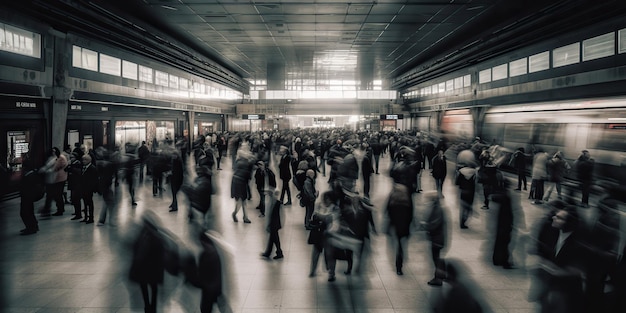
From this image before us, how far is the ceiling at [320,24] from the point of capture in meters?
13.2

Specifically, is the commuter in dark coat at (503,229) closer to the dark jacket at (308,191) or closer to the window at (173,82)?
the dark jacket at (308,191)

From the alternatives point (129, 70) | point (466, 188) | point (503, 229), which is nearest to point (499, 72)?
point (466, 188)

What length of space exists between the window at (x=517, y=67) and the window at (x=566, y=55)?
2383 millimetres

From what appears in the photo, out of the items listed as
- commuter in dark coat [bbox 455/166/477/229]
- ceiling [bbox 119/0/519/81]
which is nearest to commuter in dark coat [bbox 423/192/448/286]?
commuter in dark coat [bbox 455/166/477/229]

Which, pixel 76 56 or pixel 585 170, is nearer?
pixel 585 170

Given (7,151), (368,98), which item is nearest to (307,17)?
(7,151)

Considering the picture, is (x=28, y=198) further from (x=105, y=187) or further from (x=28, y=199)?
(x=105, y=187)

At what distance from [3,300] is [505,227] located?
779cm

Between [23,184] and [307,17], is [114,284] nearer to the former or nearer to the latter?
[23,184]

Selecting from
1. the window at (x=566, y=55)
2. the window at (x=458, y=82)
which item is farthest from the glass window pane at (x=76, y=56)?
the window at (x=458, y=82)

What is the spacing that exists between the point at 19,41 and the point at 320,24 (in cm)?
1371

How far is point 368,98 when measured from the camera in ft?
121

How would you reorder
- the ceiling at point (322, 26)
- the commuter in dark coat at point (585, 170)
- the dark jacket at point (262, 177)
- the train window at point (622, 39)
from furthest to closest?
the ceiling at point (322, 26) < the train window at point (622, 39) < the commuter in dark coat at point (585, 170) < the dark jacket at point (262, 177)

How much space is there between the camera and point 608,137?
1220 centimetres
